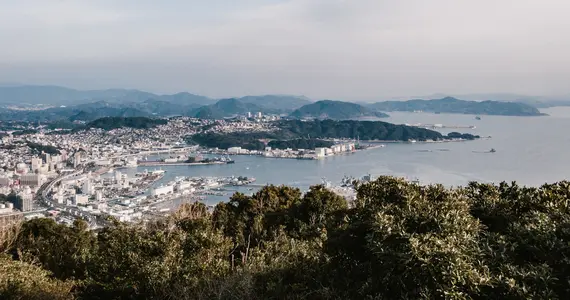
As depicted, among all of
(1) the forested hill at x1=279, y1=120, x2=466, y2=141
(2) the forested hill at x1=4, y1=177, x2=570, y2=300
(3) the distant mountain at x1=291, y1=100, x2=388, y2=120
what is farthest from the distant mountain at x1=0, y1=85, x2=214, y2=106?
(2) the forested hill at x1=4, y1=177, x2=570, y2=300

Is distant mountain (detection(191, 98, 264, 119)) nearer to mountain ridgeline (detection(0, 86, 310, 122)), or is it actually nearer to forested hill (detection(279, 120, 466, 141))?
mountain ridgeline (detection(0, 86, 310, 122))

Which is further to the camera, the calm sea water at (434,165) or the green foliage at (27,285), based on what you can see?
the calm sea water at (434,165)

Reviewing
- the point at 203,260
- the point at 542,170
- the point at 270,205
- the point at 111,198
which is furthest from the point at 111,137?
the point at 203,260

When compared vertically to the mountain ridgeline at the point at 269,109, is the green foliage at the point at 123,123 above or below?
below

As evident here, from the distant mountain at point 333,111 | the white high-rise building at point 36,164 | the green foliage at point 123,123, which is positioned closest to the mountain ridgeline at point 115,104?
the distant mountain at point 333,111

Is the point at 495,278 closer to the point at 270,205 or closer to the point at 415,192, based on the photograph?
the point at 415,192

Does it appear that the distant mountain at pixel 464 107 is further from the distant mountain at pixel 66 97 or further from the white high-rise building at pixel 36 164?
the white high-rise building at pixel 36 164

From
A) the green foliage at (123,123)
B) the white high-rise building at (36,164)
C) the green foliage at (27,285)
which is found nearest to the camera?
the green foliage at (27,285)
